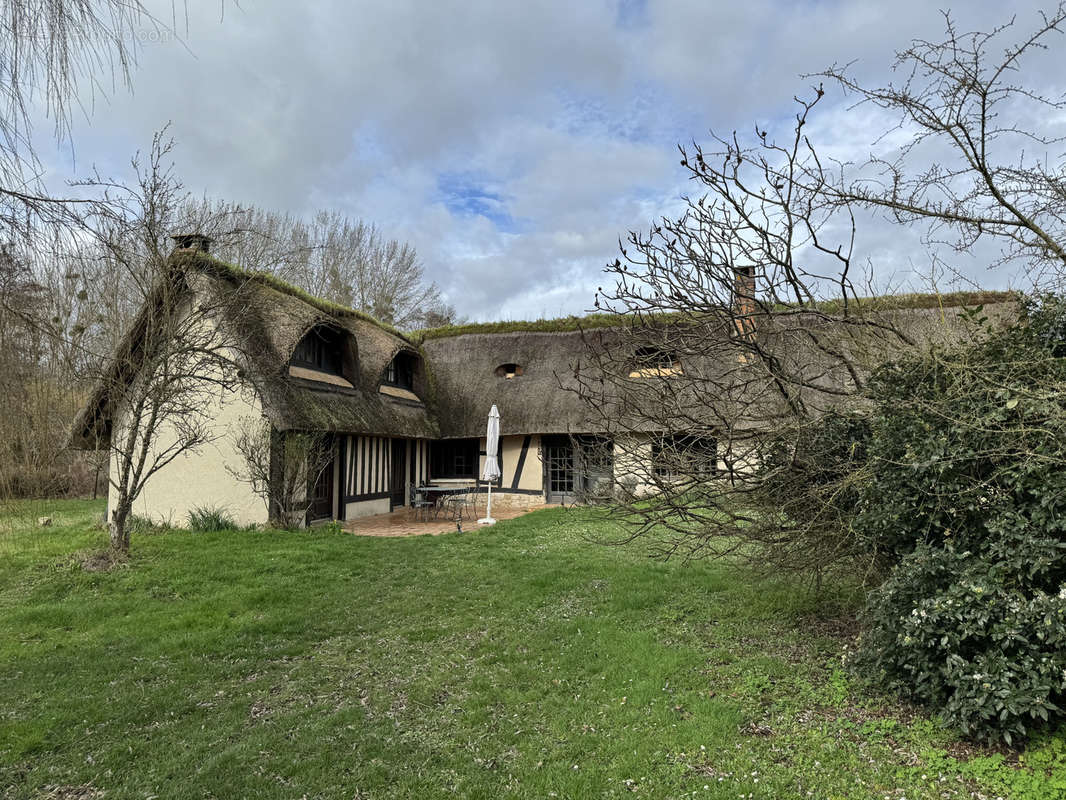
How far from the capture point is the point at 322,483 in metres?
11.7

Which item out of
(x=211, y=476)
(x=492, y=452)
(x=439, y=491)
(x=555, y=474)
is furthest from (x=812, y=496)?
(x=555, y=474)

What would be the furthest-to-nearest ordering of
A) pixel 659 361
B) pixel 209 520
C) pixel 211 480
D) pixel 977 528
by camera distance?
pixel 211 480 < pixel 209 520 < pixel 659 361 < pixel 977 528

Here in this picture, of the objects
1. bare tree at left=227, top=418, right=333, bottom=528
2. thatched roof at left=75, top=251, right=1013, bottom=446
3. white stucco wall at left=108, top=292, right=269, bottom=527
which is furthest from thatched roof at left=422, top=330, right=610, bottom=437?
white stucco wall at left=108, top=292, right=269, bottom=527

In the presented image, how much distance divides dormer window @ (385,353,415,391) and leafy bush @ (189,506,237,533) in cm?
Result: 536

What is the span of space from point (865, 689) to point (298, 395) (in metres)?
9.61

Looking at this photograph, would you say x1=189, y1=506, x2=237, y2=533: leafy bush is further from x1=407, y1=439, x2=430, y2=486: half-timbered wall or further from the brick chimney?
the brick chimney

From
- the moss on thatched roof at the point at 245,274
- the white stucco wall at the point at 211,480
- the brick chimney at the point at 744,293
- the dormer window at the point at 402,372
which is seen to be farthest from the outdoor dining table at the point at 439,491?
the brick chimney at the point at 744,293

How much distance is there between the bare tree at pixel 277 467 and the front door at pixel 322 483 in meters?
0.12

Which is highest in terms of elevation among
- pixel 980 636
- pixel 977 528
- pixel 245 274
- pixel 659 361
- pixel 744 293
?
pixel 245 274

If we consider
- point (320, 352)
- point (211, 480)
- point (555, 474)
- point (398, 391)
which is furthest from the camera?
point (555, 474)

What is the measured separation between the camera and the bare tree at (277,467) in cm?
1016

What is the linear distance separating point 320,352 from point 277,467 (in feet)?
10.2

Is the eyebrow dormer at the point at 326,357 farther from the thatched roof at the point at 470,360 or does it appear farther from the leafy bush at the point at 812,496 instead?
the leafy bush at the point at 812,496

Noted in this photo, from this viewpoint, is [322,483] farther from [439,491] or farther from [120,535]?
[120,535]
